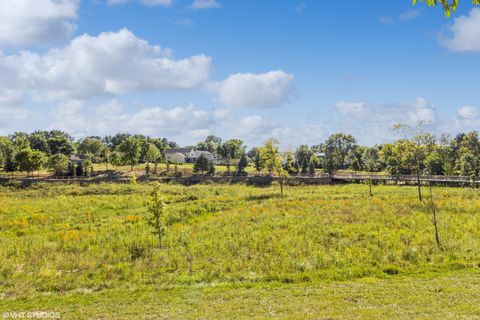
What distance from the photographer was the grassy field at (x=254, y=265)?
1461 centimetres

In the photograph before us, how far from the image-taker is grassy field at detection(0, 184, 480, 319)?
14609mm

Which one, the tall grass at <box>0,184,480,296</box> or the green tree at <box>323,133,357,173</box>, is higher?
the green tree at <box>323,133,357,173</box>

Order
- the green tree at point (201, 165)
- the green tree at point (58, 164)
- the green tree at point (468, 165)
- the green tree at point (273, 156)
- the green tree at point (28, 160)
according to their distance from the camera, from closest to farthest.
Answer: the green tree at point (273, 156) → the green tree at point (468, 165) → the green tree at point (28, 160) → the green tree at point (58, 164) → the green tree at point (201, 165)

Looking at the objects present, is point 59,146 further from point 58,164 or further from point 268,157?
point 268,157

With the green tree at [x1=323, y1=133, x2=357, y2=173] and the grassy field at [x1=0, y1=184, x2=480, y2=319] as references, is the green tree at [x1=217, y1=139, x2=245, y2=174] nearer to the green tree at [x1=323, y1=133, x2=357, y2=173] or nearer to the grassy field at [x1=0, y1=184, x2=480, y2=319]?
the green tree at [x1=323, y1=133, x2=357, y2=173]

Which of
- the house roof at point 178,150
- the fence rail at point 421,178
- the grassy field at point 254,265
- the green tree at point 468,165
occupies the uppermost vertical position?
the house roof at point 178,150

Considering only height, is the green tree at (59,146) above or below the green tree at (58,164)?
above

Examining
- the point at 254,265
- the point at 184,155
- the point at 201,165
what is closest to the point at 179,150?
the point at 184,155

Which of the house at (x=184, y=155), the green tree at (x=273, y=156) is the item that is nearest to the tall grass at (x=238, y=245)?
the green tree at (x=273, y=156)

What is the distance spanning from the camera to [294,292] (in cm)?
1652

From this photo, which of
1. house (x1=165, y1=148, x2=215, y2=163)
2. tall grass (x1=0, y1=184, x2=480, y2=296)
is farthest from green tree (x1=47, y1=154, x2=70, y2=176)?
house (x1=165, y1=148, x2=215, y2=163)

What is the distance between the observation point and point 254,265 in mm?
21031

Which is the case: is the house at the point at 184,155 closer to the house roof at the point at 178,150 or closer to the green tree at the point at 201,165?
the house roof at the point at 178,150

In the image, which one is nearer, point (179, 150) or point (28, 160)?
point (28, 160)
